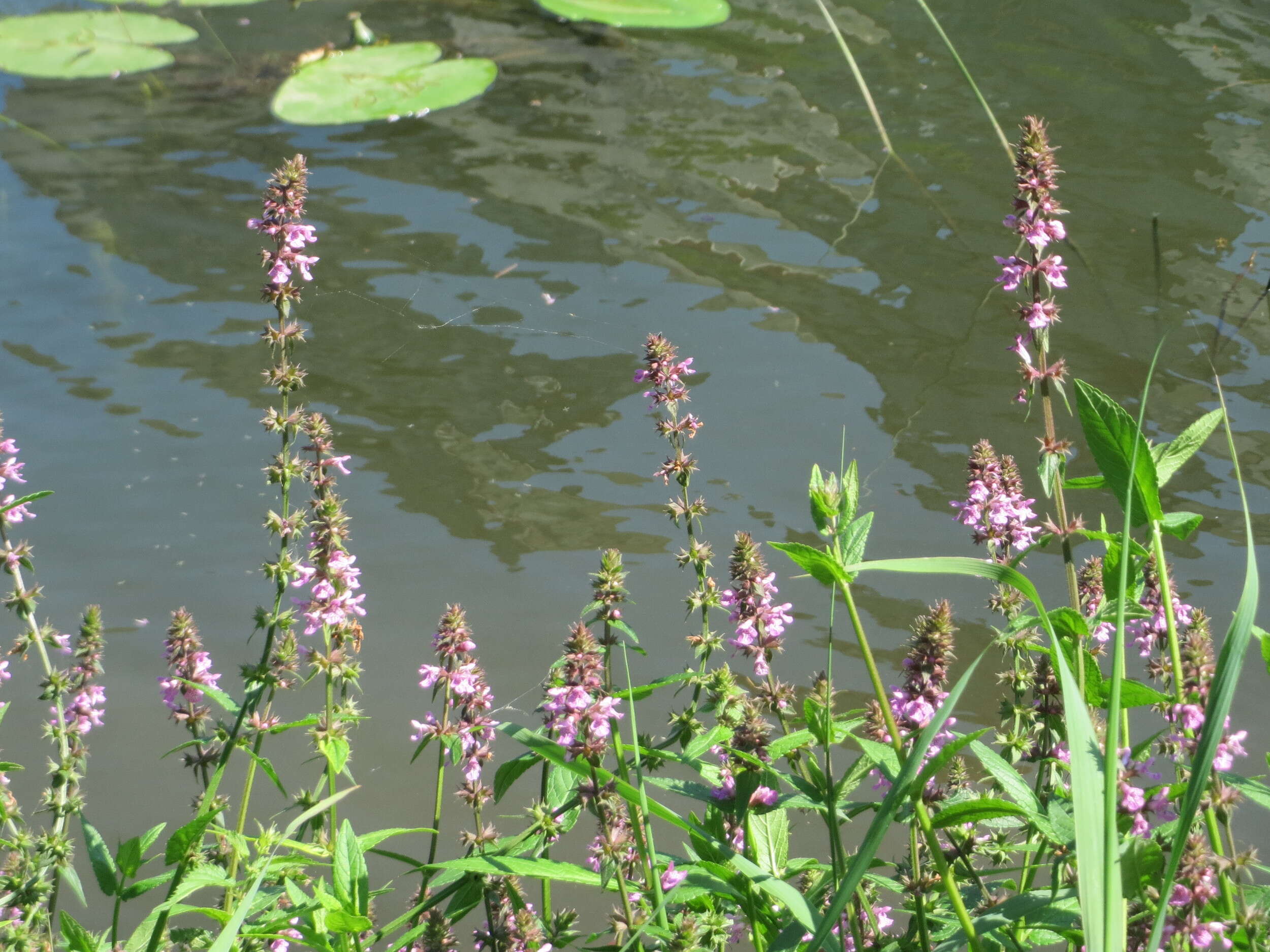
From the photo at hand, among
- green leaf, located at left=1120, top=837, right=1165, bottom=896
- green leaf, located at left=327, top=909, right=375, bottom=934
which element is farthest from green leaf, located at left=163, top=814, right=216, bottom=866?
green leaf, located at left=1120, top=837, right=1165, bottom=896

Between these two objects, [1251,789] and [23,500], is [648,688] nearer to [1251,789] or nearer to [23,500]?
[1251,789]

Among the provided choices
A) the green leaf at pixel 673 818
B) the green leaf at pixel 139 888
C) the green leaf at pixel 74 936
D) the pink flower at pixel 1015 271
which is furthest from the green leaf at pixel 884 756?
the green leaf at pixel 74 936

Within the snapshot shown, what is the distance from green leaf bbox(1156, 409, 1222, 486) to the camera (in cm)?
195

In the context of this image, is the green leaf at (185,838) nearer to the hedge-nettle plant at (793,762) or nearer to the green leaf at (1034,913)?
the hedge-nettle plant at (793,762)

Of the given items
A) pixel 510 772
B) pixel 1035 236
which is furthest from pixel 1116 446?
pixel 510 772

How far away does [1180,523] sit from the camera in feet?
6.29

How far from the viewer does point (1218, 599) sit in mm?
4727

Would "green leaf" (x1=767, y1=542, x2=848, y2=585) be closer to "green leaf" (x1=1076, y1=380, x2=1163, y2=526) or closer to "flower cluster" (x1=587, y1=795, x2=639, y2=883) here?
"green leaf" (x1=1076, y1=380, x2=1163, y2=526)

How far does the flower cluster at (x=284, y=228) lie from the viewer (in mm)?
2719

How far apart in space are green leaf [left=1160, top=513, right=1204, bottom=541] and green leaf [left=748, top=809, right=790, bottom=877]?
828 millimetres

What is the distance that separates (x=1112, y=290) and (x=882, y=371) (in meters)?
1.36

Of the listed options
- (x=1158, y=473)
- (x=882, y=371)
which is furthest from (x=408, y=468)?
(x=1158, y=473)

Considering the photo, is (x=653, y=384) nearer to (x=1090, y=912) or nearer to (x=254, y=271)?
(x=1090, y=912)

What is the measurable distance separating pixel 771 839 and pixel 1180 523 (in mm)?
918
